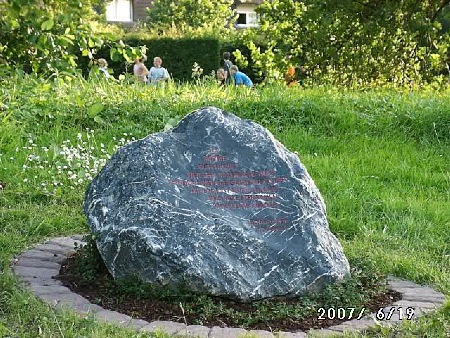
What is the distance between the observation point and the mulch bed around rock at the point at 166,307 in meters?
3.98

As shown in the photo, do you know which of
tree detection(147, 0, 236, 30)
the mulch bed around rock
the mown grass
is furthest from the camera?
tree detection(147, 0, 236, 30)

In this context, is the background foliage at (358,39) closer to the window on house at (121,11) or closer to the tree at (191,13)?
the tree at (191,13)

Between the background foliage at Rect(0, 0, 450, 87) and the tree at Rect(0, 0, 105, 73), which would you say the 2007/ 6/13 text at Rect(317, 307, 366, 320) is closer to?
the tree at Rect(0, 0, 105, 73)

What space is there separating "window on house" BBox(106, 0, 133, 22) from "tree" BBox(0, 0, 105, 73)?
82.7 ft

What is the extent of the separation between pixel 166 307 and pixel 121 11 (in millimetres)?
32299

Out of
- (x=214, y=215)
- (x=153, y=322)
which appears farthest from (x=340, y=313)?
(x=153, y=322)

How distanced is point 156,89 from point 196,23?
19.5 metres

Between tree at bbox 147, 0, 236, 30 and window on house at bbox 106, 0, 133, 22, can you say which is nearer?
tree at bbox 147, 0, 236, 30

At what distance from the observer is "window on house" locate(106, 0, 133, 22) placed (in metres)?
34.4

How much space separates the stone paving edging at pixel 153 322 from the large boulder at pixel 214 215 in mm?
333

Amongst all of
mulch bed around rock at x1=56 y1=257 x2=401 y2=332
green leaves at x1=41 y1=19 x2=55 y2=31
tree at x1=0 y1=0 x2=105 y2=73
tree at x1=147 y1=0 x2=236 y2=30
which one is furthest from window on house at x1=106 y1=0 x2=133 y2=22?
mulch bed around rock at x1=56 y1=257 x2=401 y2=332

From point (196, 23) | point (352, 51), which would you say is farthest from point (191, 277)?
point (196, 23)

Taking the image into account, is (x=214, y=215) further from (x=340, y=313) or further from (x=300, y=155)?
(x=300, y=155)

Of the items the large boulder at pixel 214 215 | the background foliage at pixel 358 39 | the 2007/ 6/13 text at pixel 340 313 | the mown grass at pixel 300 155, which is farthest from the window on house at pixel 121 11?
the 2007/ 6/13 text at pixel 340 313
